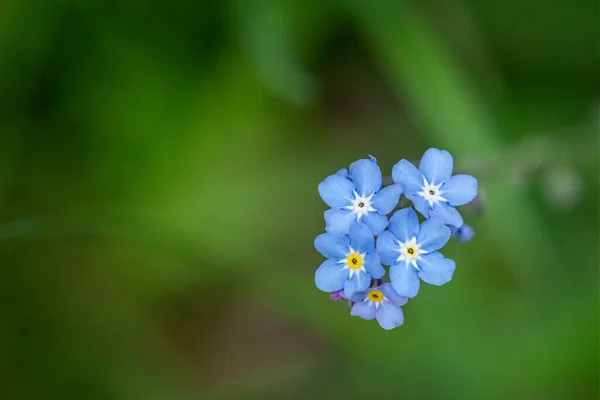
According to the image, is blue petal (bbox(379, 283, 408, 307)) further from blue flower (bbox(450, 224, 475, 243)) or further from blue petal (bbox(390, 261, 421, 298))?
blue flower (bbox(450, 224, 475, 243))

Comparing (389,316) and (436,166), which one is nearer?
(389,316)

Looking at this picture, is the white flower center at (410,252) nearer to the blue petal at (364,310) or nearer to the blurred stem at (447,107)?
the blue petal at (364,310)

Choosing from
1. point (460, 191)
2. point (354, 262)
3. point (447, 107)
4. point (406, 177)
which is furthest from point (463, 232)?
point (447, 107)

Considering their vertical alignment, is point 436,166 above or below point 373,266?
above

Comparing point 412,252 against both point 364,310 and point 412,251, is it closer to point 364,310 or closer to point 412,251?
point 412,251

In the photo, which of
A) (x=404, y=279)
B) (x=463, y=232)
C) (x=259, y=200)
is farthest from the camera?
(x=259, y=200)

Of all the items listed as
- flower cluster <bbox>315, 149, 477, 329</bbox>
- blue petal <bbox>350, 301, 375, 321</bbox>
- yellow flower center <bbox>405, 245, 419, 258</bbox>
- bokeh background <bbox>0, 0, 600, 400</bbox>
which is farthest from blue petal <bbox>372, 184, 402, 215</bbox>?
bokeh background <bbox>0, 0, 600, 400</bbox>

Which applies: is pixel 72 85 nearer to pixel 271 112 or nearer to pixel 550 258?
pixel 271 112
